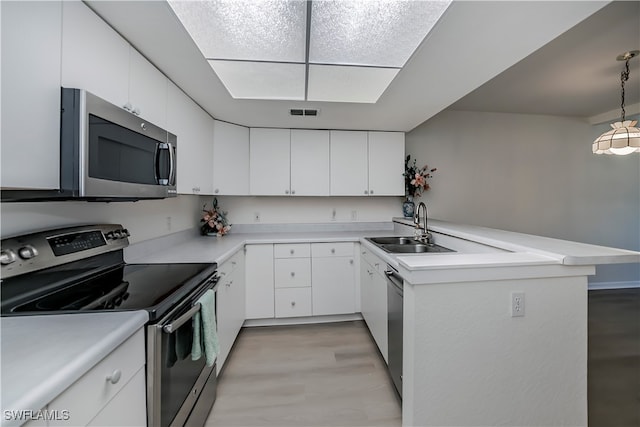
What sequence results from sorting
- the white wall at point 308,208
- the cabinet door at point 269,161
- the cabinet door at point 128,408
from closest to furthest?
the cabinet door at point 128,408, the cabinet door at point 269,161, the white wall at point 308,208

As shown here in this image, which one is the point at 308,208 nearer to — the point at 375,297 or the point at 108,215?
the point at 375,297

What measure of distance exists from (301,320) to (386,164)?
2.06 metres

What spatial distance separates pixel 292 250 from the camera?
268 centimetres

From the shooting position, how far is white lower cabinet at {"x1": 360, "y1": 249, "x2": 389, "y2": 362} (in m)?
1.95

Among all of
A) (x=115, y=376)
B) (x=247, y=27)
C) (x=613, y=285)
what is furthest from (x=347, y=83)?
(x=613, y=285)

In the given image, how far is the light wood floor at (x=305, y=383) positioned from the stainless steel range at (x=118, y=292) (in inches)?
12.0

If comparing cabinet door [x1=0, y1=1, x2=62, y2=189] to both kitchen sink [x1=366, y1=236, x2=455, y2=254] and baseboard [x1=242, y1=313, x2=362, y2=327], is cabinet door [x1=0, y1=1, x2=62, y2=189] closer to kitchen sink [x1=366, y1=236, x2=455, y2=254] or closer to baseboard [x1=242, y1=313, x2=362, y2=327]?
kitchen sink [x1=366, y1=236, x2=455, y2=254]

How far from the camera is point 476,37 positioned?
1340mm

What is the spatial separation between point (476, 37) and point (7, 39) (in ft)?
6.21

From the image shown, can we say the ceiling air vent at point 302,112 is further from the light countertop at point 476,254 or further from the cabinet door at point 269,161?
the light countertop at point 476,254

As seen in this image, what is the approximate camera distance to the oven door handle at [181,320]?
0.97 metres

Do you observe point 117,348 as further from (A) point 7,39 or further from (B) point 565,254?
(B) point 565,254

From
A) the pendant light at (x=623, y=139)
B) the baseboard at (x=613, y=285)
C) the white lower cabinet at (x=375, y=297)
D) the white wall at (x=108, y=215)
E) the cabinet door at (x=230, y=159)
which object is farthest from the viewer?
the baseboard at (x=613, y=285)

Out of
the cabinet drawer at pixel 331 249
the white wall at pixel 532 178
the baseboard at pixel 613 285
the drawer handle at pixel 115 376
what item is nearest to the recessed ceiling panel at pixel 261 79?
the cabinet drawer at pixel 331 249
